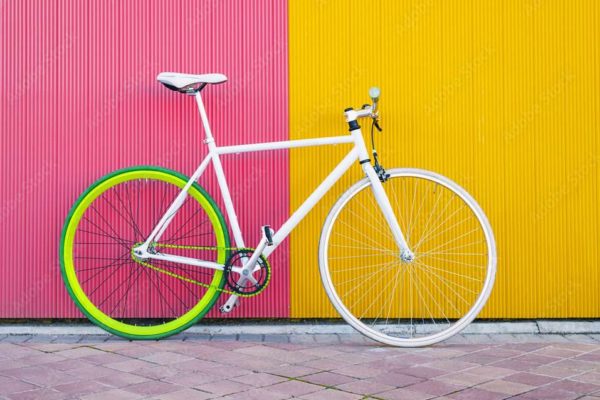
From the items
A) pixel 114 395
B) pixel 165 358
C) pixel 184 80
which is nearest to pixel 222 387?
pixel 114 395

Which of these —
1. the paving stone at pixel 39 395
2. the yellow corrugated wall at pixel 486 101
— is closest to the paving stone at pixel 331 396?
the paving stone at pixel 39 395

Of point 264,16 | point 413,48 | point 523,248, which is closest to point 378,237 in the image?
point 523,248

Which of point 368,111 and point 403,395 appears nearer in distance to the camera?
point 403,395

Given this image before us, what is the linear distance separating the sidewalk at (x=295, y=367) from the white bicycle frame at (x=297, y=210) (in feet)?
1.55

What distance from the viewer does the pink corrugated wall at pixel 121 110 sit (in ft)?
14.2

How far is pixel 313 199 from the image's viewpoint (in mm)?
4020

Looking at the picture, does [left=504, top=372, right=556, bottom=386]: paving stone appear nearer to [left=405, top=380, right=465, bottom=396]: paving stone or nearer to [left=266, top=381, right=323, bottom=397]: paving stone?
[left=405, top=380, right=465, bottom=396]: paving stone

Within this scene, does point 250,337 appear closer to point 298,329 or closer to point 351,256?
point 298,329

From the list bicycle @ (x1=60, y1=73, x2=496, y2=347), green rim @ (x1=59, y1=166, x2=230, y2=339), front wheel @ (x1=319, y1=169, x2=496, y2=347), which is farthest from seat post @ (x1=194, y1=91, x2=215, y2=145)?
front wheel @ (x1=319, y1=169, x2=496, y2=347)

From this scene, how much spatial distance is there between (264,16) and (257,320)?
68.8 inches

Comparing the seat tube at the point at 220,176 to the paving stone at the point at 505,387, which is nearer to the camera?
the paving stone at the point at 505,387

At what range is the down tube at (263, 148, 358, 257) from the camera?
13.1ft

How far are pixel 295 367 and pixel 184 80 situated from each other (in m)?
1.62

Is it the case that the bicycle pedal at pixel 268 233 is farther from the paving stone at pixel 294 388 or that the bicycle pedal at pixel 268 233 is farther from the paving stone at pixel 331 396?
the paving stone at pixel 331 396
